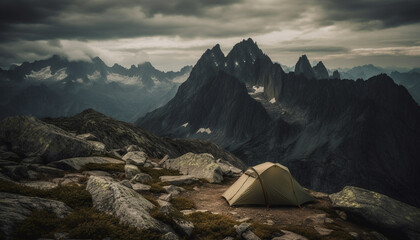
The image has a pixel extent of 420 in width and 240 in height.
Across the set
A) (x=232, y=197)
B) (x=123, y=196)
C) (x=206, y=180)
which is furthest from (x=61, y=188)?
(x=206, y=180)

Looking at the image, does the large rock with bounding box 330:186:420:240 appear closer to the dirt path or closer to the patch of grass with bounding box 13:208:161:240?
the dirt path

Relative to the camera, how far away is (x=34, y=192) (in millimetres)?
12547

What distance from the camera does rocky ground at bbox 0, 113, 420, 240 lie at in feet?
33.3

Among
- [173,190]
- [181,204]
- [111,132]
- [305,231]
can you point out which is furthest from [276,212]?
[111,132]

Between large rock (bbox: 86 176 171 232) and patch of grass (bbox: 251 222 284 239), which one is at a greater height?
large rock (bbox: 86 176 171 232)

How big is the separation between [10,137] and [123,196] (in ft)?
70.0

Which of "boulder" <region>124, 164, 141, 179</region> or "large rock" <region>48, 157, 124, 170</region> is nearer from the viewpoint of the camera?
"large rock" <region>48, 157, 124, 170</region>

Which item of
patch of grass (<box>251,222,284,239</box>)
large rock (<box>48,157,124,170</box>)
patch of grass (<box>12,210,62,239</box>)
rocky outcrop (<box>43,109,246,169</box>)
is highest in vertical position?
patch of grass (<box>12,210,62,239</box>)

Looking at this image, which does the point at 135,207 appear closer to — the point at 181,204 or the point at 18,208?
the point at 18,208

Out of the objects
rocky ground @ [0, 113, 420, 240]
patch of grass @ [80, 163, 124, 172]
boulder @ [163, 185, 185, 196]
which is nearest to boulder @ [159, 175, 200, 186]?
rocky ground @ [0, 113, 420, 240]

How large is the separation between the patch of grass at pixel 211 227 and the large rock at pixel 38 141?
1618 cm

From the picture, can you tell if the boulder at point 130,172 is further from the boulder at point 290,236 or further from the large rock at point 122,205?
Result: the boulder at point 290,236

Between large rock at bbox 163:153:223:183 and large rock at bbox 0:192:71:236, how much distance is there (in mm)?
16139

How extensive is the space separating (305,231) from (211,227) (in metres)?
5.29
